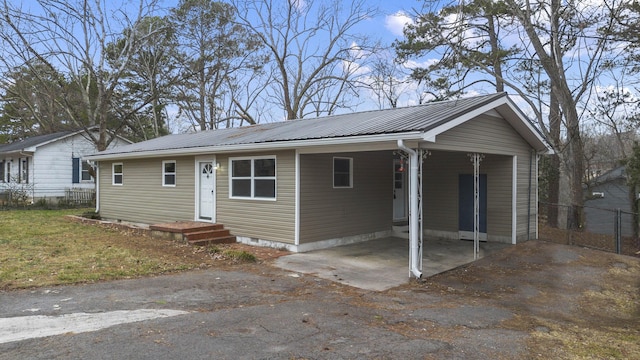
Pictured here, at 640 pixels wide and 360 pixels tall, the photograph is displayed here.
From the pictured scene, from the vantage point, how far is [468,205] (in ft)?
37.4

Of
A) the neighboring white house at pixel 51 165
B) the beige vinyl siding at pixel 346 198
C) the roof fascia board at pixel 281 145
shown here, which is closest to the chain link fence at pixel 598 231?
the beige vinyl siding at pixel 346 198

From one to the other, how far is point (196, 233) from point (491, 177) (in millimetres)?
7755

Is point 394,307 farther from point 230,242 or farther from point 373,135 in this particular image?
point 230,242

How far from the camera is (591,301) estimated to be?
20.9 feet

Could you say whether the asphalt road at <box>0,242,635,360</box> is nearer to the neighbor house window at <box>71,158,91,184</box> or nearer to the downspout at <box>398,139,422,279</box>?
the downspout at <box>398,139,422,279</box>

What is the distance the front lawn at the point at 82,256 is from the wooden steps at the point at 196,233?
0.22 m

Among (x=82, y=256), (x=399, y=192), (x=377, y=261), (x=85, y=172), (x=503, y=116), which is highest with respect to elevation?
(x=503, y=116)

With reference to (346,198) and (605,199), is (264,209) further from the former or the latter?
(605,199)

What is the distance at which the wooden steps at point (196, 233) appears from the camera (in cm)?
1003

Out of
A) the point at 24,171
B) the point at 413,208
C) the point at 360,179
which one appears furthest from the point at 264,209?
the point at 24,171

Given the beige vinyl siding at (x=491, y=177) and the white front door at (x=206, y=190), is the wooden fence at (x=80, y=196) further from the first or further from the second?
the beige vinyl siding at (x=491, y=177)

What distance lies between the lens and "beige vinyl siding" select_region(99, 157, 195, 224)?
12258 mm

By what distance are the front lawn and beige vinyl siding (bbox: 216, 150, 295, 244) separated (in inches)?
55.2

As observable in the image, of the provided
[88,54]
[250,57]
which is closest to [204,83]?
[250,57]
